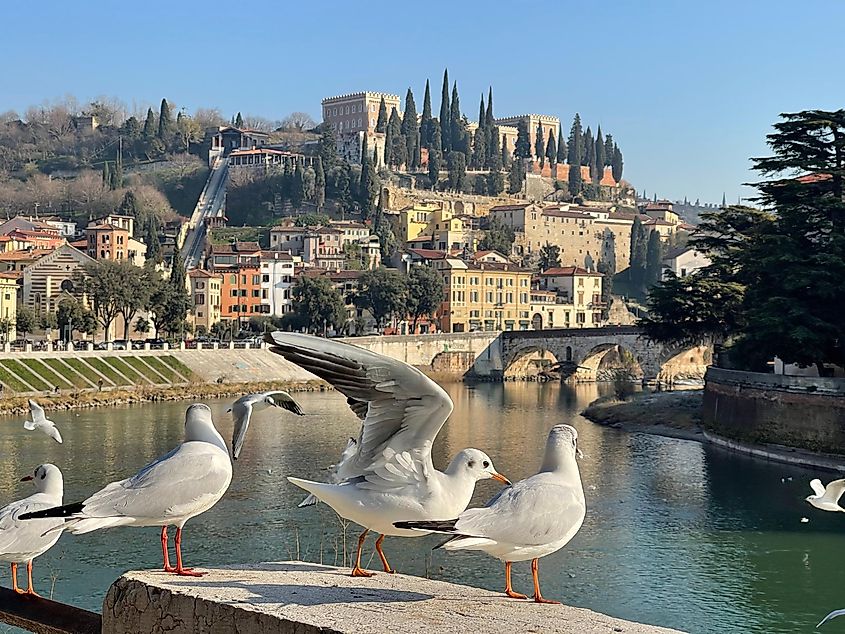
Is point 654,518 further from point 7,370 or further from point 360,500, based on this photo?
point 7,370

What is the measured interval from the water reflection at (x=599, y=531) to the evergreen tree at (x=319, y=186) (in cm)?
6188

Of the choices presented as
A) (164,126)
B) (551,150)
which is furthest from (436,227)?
(164,126)

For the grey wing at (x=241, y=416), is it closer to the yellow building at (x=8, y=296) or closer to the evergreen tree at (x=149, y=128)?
the yellow building at (x=8, y=296)

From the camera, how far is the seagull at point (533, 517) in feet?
14.8

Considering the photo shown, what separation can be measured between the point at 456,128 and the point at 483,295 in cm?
3604

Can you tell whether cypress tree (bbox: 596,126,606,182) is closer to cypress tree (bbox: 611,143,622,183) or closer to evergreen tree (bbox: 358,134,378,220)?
cypress tree (bbox: 611,143,622,183)

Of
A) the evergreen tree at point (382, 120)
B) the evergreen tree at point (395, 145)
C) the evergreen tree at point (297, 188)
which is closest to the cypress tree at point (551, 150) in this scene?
the evergreen tree at point (382, 120)

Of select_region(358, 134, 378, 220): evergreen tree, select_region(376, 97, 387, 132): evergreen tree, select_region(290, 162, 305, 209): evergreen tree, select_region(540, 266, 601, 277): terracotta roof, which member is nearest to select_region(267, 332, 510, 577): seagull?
select_region(540, 266, 601, 277): terracotta roof

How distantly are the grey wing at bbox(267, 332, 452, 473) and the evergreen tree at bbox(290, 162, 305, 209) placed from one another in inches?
3580

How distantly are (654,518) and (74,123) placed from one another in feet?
392

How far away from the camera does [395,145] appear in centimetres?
10462

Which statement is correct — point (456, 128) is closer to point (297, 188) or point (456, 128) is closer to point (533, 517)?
point (297, 188)

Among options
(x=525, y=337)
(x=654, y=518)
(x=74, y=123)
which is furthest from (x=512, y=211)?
(x=654, y=518)

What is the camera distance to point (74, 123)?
128 m
